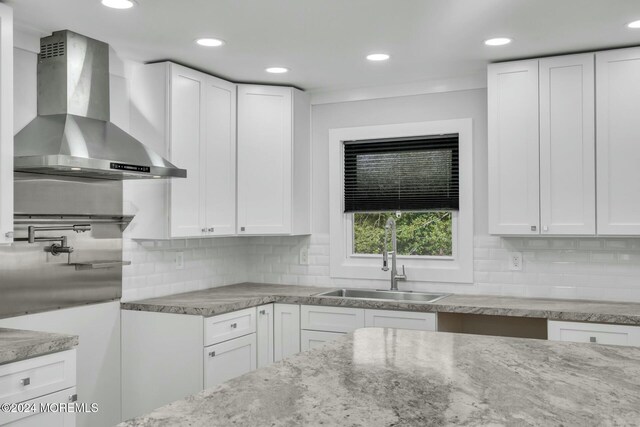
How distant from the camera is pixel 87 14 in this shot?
2.96m

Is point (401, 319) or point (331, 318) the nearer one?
point (401, 319)

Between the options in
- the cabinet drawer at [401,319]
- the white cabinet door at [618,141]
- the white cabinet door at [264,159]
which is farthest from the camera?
the white cabinet door at [264,159]

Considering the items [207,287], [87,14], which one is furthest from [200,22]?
[207,287]

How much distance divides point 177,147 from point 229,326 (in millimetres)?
1197

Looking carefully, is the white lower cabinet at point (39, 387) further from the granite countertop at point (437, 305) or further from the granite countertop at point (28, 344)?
the granite countertop at point (437, 305)

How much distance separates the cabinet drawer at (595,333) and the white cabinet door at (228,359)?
1895mm

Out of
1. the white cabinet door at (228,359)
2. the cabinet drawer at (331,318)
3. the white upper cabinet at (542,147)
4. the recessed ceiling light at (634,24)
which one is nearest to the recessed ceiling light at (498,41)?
the white upper cabinet at (542,147)

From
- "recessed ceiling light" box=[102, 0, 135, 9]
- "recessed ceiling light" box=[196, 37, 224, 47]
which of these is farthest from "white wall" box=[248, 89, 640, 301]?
"recessed ceiling light" box=[102, 0, 135, 9]

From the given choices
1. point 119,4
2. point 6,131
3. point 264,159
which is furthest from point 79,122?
point 264,159

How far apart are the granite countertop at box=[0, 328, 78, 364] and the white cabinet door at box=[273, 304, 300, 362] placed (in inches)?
66.0

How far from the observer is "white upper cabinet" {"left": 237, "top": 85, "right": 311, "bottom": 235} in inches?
173

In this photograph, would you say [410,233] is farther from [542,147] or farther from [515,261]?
[542,147]

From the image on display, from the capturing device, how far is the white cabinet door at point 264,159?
4387 mm

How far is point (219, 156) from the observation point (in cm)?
420
